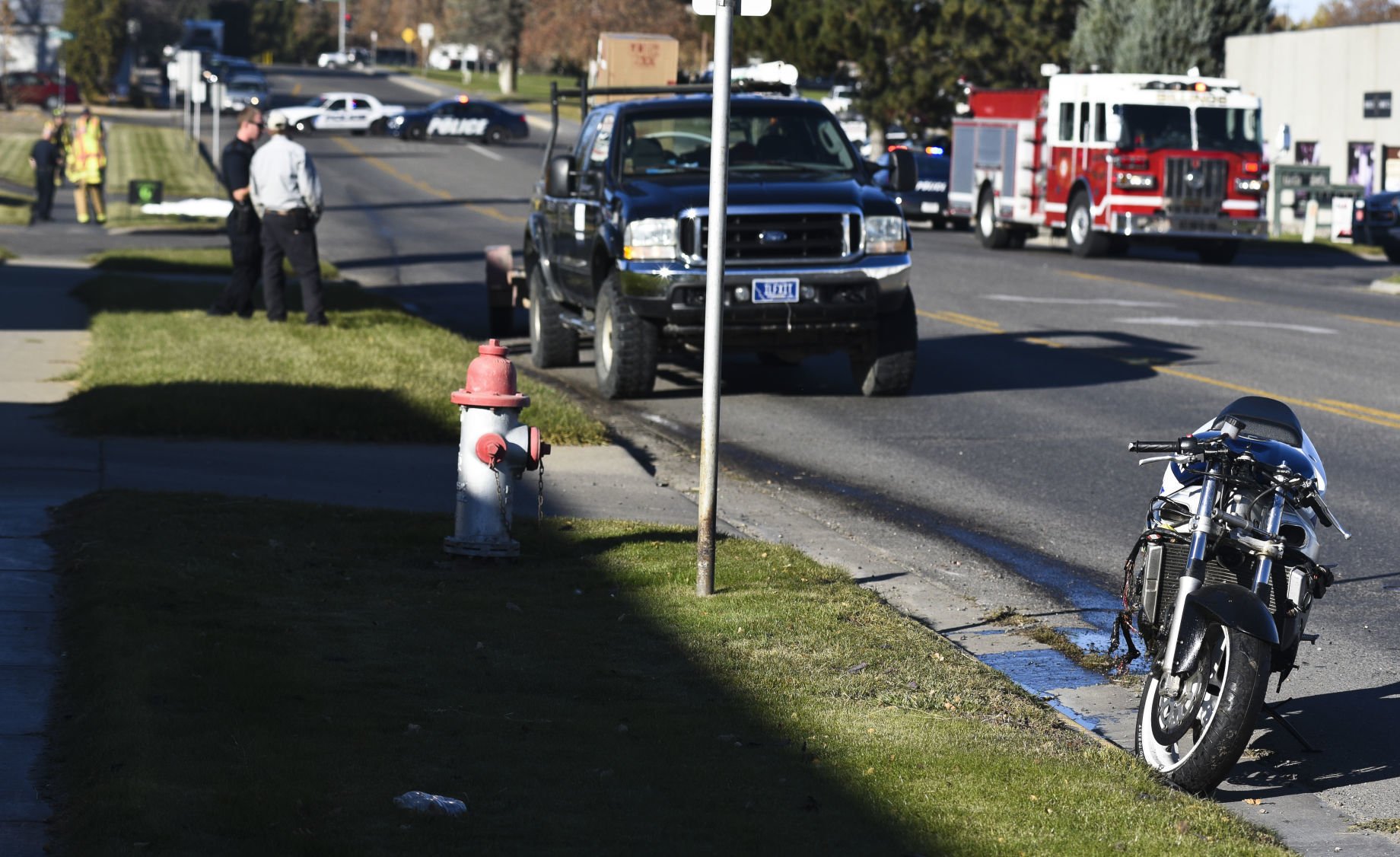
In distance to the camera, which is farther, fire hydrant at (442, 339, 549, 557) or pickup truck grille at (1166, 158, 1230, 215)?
pickup truck grille at (1166, 158, 1230, 215)

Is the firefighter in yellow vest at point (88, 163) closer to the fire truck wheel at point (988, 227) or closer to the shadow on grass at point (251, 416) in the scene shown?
the fire truck wheel at point (988, 227)

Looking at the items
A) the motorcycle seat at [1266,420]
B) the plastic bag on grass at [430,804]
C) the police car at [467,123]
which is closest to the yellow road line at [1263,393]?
the motorcycle seat at [1266,420]

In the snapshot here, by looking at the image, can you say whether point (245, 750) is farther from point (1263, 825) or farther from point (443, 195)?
point (443, 195)

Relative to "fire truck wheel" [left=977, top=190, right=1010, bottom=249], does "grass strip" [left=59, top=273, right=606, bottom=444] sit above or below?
below

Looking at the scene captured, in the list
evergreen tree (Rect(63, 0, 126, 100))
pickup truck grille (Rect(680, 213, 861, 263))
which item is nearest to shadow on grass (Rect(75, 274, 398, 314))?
pickup truck grille (Rect(680, 213, 861, 263))

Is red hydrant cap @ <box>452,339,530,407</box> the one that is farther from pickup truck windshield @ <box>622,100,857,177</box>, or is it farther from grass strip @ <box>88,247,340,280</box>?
grass strip @ <box>88,247,340,280</box>

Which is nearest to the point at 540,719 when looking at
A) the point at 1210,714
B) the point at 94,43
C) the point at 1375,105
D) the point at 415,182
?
the point at 1210,714

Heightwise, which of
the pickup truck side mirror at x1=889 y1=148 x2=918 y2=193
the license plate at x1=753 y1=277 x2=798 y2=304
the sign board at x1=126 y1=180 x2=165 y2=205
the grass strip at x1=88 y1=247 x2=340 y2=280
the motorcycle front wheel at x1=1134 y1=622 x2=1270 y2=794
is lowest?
the motorcycle front wheel at x1=1134 y1=622 x2=1270 y2=794

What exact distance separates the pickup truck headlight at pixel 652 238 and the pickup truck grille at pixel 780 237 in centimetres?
9

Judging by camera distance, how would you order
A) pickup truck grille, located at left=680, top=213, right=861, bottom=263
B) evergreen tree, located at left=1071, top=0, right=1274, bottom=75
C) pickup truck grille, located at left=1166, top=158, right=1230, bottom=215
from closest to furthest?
pickup truck grille, located at left=680, top=213, right=861, bottom=263 → pickup truck grille, located at left=1166, top=158, right=1230, bottom=215 → evergreen tree, located at left=1071, top=0, right=1274, bottom=75

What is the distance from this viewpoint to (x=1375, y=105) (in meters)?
42.8

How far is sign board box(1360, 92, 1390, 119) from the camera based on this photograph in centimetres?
4238

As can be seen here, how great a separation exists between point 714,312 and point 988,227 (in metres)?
28.2

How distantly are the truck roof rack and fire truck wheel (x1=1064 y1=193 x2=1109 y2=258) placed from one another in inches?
571
